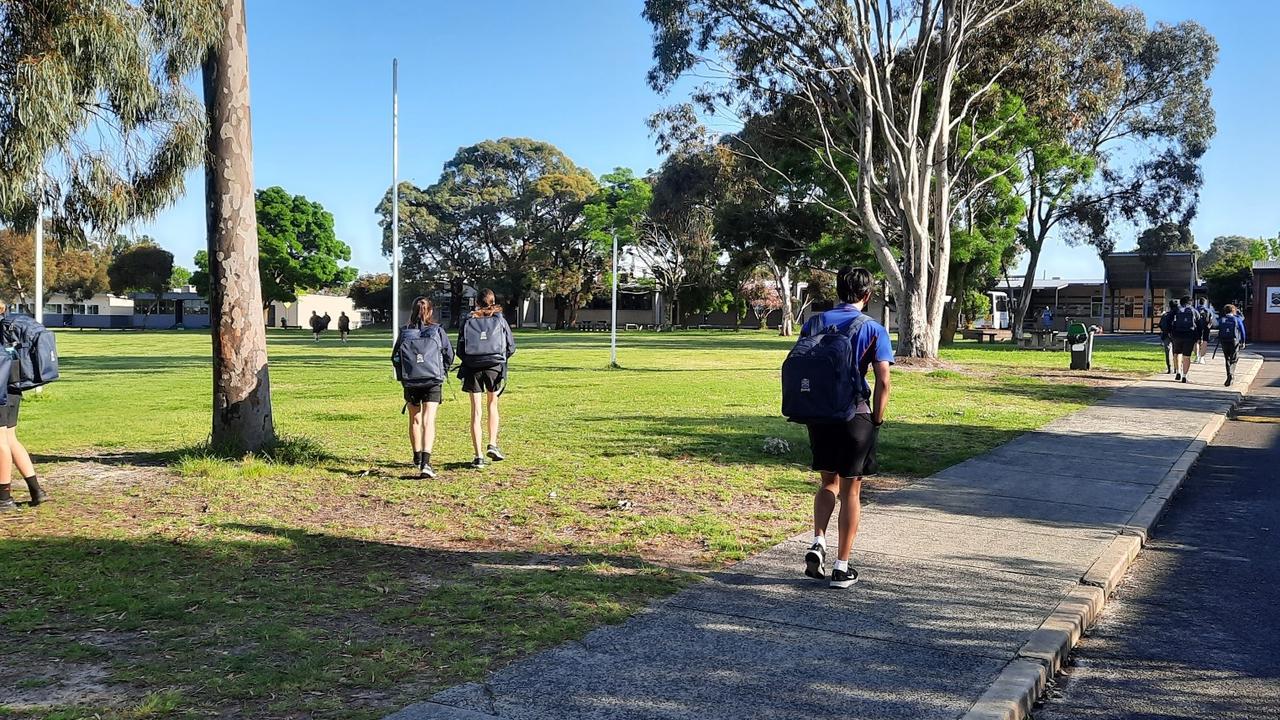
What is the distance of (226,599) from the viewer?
16.2ft

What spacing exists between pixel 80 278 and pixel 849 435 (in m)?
90.1

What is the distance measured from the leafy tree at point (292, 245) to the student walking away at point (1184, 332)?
6125cm

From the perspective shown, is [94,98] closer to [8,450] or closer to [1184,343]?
[8,450]

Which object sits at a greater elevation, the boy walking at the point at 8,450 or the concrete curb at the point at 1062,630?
the boy walking at the point at 8,450

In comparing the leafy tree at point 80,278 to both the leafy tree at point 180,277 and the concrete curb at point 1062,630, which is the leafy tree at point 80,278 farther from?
the concrete curb at point 1062,630

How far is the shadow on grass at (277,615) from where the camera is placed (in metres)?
3.78

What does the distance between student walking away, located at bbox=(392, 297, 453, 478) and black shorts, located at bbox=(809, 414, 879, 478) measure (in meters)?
3.93

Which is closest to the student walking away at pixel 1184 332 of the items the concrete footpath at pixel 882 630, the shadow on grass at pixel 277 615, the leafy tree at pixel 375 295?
the concrete footpath at pixel 882 630

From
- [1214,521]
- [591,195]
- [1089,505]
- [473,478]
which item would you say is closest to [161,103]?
[473,478]

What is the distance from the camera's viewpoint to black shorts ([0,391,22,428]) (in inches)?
269

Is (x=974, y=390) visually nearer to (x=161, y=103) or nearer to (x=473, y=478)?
(x=473, y=478)

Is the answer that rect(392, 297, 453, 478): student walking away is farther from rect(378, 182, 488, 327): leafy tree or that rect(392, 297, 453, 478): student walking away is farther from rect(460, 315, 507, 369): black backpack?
rect(378, 182, 488, 327): leafy tree

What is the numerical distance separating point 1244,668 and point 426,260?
69.8 metres

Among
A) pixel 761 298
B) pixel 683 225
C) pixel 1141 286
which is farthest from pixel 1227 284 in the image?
pixel 683 225
